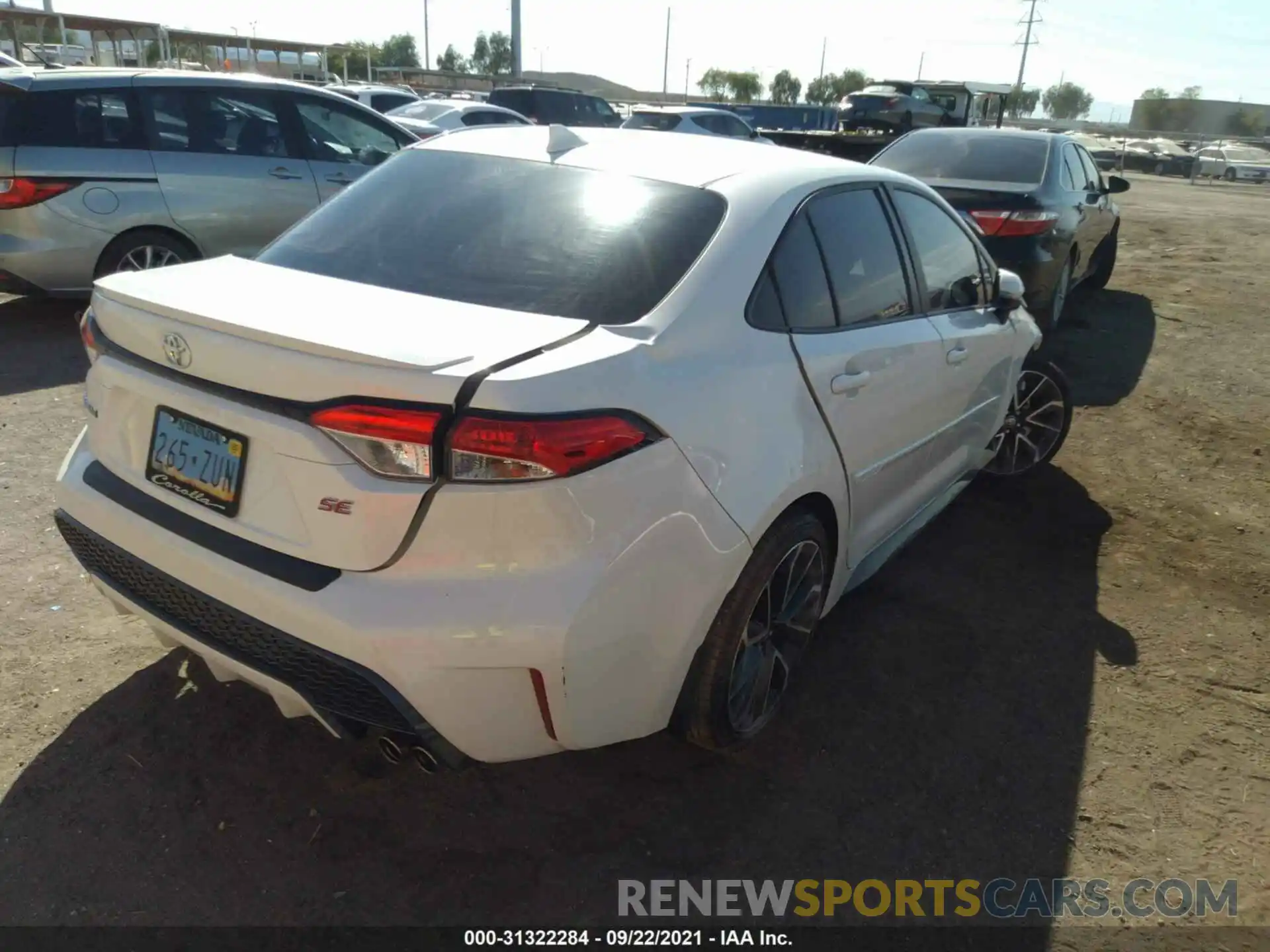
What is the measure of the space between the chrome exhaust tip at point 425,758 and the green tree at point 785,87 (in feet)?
380

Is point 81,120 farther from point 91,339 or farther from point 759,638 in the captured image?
point 759,638

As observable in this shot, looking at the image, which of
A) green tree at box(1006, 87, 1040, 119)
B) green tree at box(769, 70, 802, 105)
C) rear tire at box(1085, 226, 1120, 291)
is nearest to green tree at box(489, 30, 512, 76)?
green tree at box(769, 70, 802, 105)

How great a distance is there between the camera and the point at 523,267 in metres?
2.53

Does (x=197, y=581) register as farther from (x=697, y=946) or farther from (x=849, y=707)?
(x=849, y=707)

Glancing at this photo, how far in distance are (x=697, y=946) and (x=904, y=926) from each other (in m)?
0.52

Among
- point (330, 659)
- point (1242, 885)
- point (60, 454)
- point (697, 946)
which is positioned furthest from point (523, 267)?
point (60, 454)

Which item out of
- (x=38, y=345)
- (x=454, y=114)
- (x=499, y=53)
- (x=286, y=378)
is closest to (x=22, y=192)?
(x=38, y=345)

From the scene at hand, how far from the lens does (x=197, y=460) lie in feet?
7.36

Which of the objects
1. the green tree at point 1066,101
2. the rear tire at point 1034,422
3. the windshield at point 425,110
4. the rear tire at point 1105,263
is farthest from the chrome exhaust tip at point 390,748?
the green tree at point 1066,101

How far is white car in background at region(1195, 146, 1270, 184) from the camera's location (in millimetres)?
34781

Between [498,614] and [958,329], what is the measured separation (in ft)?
8.13

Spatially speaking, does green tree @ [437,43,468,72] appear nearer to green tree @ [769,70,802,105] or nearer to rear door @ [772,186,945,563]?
green tree @ [769,70,802,105]

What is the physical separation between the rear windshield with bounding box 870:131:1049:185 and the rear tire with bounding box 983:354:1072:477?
3.02 metres
